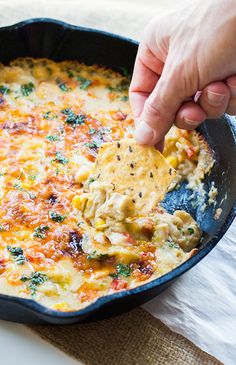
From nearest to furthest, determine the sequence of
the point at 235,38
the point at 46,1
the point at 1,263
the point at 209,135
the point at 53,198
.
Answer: the point at 235,38, the point at 1,263, the point at 53,198, the point at 209,135, the point at 46,1

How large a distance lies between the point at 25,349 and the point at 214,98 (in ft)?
5.19

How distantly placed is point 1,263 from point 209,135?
1665 millimetres

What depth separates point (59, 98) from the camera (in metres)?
4.16

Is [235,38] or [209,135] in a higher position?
[235,38]

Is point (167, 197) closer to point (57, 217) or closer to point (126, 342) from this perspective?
point (57, 217)

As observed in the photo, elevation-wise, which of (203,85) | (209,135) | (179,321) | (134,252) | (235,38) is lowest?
(179,321)

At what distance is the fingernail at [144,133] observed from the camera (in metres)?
3.18

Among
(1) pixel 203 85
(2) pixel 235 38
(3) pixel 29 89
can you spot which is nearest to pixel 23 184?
(3) pixel 29 89

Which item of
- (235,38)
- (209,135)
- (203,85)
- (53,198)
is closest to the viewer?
(235,38)

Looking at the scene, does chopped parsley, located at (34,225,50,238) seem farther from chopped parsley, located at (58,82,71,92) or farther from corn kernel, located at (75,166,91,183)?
chopped parsley, located at (58,82,71,92)

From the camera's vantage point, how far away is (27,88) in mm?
4184

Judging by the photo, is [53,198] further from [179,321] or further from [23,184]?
[179,321]

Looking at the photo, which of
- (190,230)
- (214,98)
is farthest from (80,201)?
(214,98)

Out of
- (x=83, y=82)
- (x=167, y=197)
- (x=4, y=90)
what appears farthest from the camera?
(x=83, y=82)
